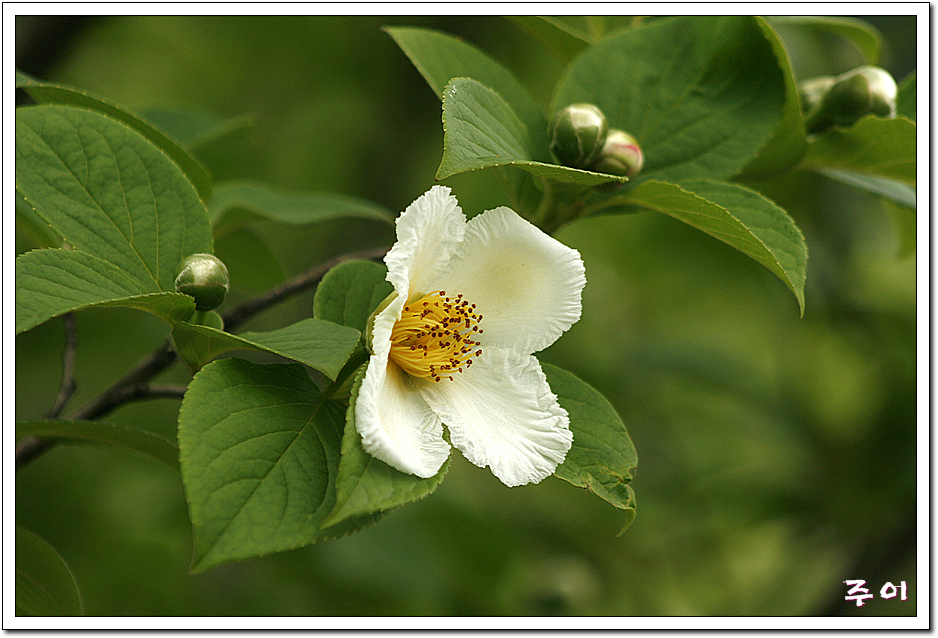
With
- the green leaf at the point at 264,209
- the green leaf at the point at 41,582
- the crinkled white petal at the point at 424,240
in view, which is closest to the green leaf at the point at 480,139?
the crinkled white petal at the point at 424,240

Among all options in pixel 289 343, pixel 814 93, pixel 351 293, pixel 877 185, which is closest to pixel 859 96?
pixel 814 93

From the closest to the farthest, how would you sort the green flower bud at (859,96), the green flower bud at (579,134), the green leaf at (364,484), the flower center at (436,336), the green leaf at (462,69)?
1. the green leaf at (364,484)
2. the flower center at (436,336)
3. the green flower bud at (579,134)
4. the green leaf at (462,69)
5. the green flower bud at (859,96)

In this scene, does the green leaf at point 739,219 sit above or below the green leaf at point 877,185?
above

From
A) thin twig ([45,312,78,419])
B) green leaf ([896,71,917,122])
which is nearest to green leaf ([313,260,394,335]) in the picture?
thin twig ([45,312,78,419])

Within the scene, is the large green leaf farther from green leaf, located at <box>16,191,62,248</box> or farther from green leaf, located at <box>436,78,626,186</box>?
green leaf, located at <box>16,191,62,248</box>

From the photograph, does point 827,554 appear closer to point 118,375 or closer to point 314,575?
point 314,575

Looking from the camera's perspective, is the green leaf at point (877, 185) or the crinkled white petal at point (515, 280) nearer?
the crinkled white petal at point (515, 280)

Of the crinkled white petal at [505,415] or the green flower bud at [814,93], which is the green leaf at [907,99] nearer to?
the green flower bud at [814,93]

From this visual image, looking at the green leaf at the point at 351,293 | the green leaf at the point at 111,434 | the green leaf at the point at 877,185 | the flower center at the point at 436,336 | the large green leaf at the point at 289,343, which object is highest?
the large green leaf at the point at 289,343

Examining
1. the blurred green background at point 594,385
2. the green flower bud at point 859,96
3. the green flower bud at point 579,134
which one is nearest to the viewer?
the green flower bud at point 579,134
